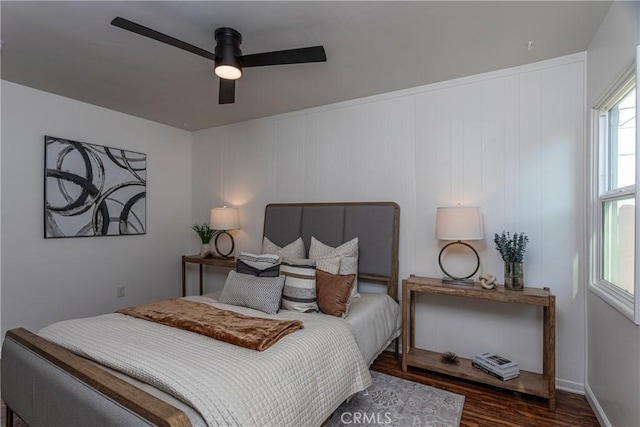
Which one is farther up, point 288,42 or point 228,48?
point 288,42

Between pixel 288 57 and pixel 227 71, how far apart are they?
40 centimetres

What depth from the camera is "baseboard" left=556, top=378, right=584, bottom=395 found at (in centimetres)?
245

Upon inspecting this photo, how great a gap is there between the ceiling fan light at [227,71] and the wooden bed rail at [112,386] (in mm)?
1731

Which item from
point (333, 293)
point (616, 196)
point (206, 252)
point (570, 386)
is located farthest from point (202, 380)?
point (206, 252)

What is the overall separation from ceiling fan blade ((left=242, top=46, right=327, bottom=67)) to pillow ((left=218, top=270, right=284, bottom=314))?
5.04 feet

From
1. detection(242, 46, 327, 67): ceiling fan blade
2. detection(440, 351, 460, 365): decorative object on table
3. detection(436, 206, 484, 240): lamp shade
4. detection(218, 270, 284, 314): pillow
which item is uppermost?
detection(242, 46, 327, 67): ceiling fan blade

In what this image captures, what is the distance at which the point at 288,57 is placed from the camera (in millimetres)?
1982

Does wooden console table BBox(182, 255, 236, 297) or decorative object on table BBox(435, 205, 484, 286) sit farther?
wooden console table BBox(182, 255, 236, 297)

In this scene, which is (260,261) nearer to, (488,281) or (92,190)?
(488,281)

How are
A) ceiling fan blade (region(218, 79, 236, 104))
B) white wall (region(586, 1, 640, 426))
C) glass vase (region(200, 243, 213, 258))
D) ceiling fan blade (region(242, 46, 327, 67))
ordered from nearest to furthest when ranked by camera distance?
white wall (region(586, 1, 640, 426)) → ceiling fan blade (region(242, 46, 327, 67)) → ceiling fan blade (region(218, 79, 236, 104)) → glass vase (region(200, 243, 213, 258))

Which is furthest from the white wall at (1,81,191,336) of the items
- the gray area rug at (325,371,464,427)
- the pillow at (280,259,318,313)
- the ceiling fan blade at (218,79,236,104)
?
the gray area rug at (325,371,464,427)

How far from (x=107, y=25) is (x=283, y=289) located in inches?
85.0

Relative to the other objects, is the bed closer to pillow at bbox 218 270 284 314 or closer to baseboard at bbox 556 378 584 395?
pillow at bbox 218 270 284 314

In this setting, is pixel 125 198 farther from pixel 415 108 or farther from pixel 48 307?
pixel 415 108
